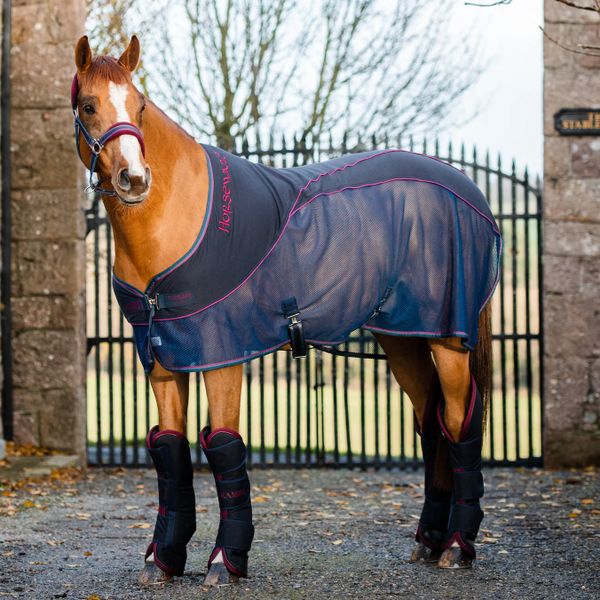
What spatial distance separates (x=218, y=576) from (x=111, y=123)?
5.80ft

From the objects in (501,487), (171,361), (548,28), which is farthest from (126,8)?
(171,361)

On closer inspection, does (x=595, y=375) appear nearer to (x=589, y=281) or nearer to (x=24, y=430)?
(x=589, y=281)

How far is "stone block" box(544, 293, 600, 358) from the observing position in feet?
22.5

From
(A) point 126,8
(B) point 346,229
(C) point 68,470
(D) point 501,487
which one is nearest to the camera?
(B) point 346,229

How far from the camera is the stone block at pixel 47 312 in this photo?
6977mm

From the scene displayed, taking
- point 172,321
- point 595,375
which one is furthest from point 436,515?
point 595,375

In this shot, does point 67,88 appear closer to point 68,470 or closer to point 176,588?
point 68,470

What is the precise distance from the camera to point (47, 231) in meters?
7.01

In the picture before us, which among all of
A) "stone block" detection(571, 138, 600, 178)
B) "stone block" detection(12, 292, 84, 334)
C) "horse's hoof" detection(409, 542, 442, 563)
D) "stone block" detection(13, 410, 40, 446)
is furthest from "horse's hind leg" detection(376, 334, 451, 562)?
"stone block" detection(13, 410, 40, 446)

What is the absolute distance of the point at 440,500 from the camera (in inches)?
160

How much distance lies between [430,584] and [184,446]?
44.7 inches

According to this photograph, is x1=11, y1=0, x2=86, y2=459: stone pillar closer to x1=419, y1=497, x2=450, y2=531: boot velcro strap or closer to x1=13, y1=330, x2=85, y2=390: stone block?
x1=13, y1=330, x2=85, y2=390: stone block

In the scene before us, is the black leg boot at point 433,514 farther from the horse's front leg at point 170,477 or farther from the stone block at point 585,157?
the stone block at point 585,157

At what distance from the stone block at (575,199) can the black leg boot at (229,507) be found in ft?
13.8
